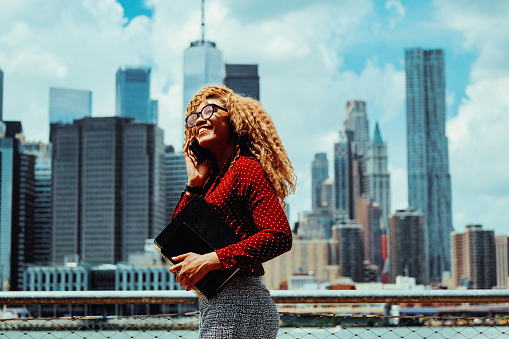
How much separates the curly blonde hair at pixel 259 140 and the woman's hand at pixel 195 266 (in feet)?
1.35

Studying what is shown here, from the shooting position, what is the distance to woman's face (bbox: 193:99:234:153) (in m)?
2.88

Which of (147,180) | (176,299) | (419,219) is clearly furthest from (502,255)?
(176,299)

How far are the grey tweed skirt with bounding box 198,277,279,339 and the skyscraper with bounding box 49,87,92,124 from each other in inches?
7123

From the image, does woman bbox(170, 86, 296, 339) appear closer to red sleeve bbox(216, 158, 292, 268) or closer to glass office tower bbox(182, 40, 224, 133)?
red sleeve bbox(216, 158, 292, 268)

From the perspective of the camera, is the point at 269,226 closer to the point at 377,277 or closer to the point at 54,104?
the point at 377,277

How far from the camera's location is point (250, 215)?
2.75 meters

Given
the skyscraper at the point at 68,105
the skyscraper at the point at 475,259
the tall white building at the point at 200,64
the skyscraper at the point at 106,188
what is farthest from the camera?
the tall white building at the point at 200,64

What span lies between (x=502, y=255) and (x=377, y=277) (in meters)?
27.1

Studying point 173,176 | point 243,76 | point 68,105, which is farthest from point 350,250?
point 68,105

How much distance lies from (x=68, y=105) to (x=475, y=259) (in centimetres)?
10498

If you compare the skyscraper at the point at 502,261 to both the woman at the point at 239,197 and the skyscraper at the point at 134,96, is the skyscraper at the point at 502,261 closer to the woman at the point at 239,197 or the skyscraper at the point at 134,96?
the skyscraper at the point at 134,96

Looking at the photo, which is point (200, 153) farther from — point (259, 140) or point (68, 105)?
point (68, 105)

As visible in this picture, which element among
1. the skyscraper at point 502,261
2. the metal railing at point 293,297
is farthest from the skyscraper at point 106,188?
the metal railing at point 293,297

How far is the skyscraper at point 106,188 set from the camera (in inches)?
4870
